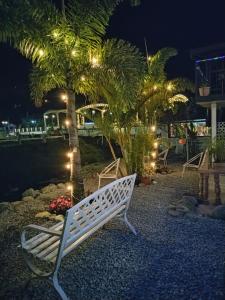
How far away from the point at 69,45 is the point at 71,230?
365cm

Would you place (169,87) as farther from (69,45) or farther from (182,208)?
(182,208)

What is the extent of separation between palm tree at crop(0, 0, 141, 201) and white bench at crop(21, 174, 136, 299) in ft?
5.62

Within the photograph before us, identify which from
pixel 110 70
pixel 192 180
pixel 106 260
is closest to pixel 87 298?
pixel 106 260

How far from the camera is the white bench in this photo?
2.76 m

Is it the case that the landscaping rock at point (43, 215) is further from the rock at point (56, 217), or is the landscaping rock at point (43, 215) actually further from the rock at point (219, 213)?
the rock at point (219, 213)

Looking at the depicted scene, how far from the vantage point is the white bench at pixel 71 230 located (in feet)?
9.05

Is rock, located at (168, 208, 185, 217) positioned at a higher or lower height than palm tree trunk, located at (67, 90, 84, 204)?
lower

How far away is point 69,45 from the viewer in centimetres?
528

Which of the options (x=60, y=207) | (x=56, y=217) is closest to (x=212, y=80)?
(x=60, y=207)

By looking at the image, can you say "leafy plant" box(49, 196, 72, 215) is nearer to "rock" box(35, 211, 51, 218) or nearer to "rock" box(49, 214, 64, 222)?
"rock" box(35, 211, 51, 218)

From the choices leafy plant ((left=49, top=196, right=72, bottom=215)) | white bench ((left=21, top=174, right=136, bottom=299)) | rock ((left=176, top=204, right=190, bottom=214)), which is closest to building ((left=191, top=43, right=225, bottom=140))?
rock ((left=176, top=204, right=190, bottom=214))

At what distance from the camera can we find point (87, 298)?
2838 millimetres

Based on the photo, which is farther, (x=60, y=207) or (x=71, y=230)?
(x=60, y=207)

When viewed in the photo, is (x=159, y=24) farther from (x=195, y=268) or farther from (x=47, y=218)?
(x=195, y=268)
